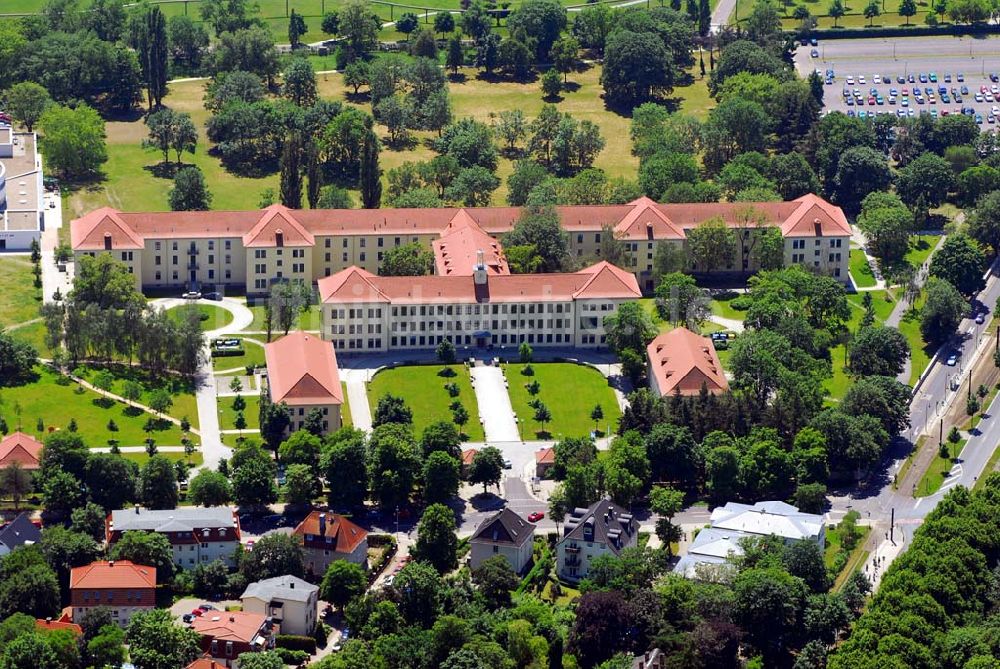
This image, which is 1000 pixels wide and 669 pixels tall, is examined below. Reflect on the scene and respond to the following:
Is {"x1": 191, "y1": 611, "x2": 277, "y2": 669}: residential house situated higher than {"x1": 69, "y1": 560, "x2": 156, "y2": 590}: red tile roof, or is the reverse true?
{"x1": 69, "y1": 560, "x2": 156, "y2": 590}: red tile roof

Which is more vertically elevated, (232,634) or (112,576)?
(112,576)

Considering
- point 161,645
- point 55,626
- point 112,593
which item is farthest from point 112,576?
point 161,645

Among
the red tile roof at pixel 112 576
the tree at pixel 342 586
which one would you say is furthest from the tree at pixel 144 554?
the tree at pixel 342 586

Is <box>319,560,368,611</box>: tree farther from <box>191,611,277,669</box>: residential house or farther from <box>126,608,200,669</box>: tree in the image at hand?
<box>126,608,200,669</box>: tree

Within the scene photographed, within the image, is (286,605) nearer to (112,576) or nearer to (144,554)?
(144,554)

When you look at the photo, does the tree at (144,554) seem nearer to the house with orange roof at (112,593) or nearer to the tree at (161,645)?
the house with orange roof at (112,593)

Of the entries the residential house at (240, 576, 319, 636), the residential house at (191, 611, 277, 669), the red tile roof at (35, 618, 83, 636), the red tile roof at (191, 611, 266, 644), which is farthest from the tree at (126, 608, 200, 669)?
the residential house at (240, 576, 319, 636)

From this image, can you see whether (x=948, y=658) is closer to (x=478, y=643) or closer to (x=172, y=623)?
(x=478, y=643)
